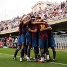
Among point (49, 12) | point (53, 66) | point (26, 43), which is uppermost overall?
point (49, 12)

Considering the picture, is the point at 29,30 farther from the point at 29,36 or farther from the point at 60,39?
the point at 60,39

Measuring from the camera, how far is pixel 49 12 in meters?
29.9

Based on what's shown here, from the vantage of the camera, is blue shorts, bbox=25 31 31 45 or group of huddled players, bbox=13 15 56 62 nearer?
group of huddled players, bbox=13 15 56 62

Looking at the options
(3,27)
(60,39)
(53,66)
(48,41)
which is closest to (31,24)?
(48,41)

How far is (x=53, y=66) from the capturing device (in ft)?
23.4

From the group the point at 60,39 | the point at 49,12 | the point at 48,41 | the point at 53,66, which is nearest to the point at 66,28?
the point at 49,12

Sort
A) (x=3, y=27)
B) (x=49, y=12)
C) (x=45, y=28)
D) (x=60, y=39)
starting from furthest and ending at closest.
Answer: (x=3, y=27) → (x=49, y=12) → (x=60, y=39) → (x=45, y=28)

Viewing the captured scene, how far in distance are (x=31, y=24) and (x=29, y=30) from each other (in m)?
0.30

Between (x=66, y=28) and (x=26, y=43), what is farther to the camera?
(x=66, y=28)

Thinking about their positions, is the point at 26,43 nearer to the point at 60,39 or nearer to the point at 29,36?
the point at 29,36

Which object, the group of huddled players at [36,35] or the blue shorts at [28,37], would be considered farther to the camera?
the blue shorts at [28,37]

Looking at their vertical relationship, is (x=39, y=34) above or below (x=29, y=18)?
below

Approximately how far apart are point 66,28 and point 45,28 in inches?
761

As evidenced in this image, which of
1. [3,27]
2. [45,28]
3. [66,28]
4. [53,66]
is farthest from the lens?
[3,27]
